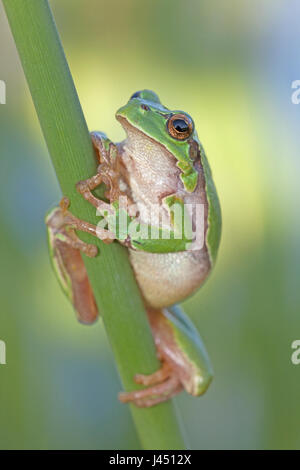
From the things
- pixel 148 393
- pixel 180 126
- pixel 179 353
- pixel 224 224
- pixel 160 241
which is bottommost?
pixel 179 353

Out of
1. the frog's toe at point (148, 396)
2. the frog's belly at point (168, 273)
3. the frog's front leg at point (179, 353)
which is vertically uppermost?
the frog's belly at point (168, 273)

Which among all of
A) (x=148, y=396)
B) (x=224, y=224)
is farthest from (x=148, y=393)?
(x=224, y=224)

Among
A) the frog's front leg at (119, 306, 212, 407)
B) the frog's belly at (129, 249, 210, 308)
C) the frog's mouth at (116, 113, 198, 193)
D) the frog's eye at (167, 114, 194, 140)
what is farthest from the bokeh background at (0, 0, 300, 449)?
the frog's eye at (167, 114, 194, 140)

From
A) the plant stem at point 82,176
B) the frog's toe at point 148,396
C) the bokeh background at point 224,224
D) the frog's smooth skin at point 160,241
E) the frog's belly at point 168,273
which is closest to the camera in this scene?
the plant stem at point 82,176

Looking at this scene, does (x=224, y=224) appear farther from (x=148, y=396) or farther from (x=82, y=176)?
(x=82, y=176)

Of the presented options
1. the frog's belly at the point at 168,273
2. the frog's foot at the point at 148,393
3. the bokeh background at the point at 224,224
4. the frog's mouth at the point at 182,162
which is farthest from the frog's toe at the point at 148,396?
the bokeh background at the point at 224,224

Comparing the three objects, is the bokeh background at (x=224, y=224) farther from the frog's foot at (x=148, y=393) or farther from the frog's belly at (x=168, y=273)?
the frog's foot at (x=148, y=393)
